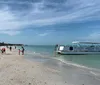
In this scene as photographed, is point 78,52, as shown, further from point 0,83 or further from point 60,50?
point 0,83

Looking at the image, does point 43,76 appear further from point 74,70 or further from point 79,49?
point 79,49

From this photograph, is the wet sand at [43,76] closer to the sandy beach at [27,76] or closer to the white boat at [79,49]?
the sandy beach at [27,76]

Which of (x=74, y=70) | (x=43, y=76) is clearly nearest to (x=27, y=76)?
(x=43, y=76)

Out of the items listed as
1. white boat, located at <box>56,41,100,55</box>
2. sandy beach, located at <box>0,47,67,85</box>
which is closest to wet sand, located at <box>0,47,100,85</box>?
sandy beach, located at <box>0,47,67,85</box>

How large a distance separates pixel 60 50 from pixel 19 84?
40.9m

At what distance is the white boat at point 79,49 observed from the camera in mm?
52000

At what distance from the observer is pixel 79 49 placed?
54656 millimetres

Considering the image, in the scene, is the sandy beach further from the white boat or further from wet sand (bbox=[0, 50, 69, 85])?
the white boat

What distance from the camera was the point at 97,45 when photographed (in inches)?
2368

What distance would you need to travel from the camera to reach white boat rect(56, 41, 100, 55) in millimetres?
52000

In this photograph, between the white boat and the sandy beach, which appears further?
the white boat

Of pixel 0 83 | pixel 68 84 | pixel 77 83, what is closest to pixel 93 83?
pixel 77 83

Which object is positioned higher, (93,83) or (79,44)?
(79,44)

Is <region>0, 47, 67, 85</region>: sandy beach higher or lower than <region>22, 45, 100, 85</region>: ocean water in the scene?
higher
